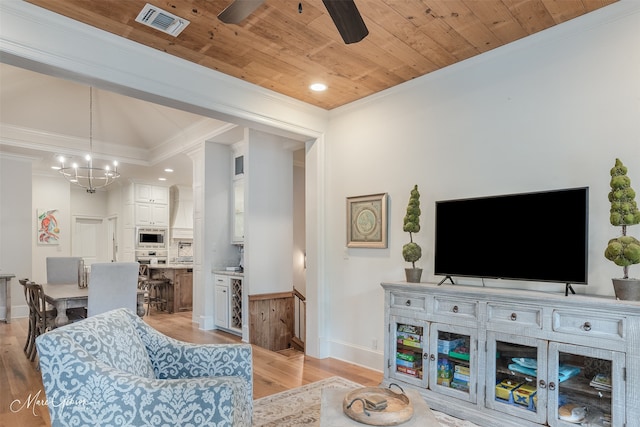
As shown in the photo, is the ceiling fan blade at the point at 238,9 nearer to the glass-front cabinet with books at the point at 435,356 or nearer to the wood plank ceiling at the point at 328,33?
the wood plank ceiling at the point at 328,33

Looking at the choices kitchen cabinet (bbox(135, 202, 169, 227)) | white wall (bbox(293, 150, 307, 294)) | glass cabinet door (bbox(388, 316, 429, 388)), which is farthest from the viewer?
kitchen cabinet (bbox(135, 202, 169, 227))

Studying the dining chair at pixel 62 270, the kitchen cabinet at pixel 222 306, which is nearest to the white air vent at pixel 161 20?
the kitchen cabinet at pixel 222 306

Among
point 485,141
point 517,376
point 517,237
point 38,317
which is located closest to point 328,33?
point 485,141

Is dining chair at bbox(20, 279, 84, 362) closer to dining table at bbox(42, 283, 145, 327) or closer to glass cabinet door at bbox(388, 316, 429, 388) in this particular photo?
dining table at bbox(42, 283, 145, 327)

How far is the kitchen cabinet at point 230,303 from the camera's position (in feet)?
17.7

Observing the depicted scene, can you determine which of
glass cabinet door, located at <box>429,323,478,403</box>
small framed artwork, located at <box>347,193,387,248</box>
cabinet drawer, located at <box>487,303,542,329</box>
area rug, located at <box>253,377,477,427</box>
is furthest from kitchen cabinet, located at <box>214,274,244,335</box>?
cabinet drawer, located at <box>487,303,542,329</box>

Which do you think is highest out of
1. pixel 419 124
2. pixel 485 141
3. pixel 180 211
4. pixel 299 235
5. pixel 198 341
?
pixel 419 124

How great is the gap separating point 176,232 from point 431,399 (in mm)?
8048

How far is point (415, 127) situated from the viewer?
3.61 metres

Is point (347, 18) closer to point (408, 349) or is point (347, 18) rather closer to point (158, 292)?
point (408, 349)

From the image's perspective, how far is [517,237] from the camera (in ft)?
8.82

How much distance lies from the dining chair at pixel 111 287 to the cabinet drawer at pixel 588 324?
3711 millimetres

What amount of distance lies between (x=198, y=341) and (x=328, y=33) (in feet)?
13.5

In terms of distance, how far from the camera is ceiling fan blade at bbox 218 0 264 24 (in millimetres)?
1780
